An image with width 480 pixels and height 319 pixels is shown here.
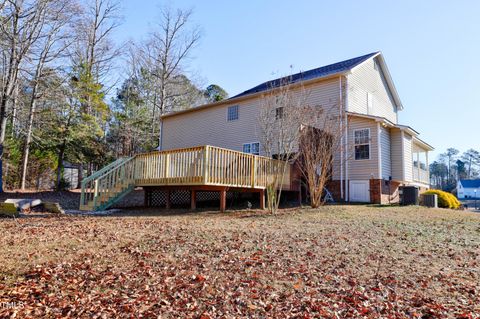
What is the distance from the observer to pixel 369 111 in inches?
632

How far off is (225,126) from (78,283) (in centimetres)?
1432

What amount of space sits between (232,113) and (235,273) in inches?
551

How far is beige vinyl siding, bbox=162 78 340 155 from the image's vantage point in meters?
14.3

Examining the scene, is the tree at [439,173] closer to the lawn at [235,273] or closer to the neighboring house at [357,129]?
the neighboring house at [357,129]

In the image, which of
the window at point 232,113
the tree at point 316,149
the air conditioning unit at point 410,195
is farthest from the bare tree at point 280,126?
the window at point 232,113

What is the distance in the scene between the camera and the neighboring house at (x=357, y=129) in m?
13.2

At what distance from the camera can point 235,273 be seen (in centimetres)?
390

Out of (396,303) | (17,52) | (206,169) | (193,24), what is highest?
(193,24)

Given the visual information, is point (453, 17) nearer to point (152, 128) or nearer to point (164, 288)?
point (164, 288)

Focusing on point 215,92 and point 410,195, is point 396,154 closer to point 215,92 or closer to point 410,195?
point 410,195

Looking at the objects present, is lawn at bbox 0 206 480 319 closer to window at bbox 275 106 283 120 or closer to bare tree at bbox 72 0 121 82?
window at bbox 275 106 283 120

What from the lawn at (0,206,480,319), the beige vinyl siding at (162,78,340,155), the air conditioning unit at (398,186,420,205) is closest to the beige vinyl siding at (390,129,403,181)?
the air conditioning unit at (398,186,420,205)

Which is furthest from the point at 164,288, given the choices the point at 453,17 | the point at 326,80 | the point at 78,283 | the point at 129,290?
the point at 326,80

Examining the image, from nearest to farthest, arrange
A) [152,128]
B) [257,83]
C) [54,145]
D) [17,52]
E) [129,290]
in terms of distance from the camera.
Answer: [129,290]
[17,52]
[54,145]
[257,83]
[152,128]
